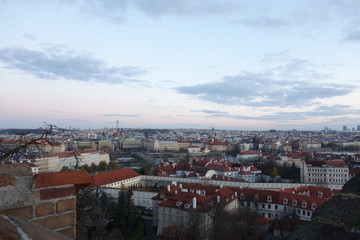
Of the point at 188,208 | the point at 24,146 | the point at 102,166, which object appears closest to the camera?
the point at 24,146

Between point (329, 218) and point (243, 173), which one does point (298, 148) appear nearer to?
point (243, 173)

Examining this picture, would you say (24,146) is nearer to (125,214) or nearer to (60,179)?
(60,179)

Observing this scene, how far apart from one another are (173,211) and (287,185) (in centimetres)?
1607

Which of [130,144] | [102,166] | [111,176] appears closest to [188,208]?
[111,176]

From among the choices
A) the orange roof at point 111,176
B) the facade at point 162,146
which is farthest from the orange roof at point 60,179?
the facade at point 162,146

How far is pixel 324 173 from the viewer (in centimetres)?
3769

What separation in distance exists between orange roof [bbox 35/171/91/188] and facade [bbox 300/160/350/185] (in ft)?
127

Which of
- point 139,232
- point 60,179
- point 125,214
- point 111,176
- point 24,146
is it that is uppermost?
point 24,146

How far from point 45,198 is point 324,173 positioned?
40.1 m

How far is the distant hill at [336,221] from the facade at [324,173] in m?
38.2

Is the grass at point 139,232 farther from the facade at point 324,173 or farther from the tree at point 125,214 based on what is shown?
the facade at point 324,173

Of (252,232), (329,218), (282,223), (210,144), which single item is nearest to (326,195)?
(282,223)

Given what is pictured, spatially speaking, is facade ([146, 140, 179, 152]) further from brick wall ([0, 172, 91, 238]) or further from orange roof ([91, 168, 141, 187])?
brick wall ([0, 172, 91, 238])

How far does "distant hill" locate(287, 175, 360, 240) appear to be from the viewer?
1997mm
